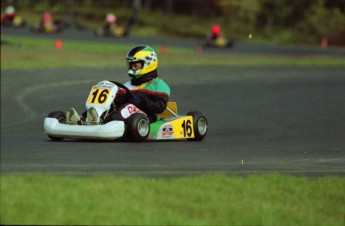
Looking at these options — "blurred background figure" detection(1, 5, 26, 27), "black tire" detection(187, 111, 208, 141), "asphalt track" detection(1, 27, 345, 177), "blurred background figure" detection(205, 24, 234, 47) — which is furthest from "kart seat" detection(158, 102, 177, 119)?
"blurred background figure" detection(1, 5, 26, 27)

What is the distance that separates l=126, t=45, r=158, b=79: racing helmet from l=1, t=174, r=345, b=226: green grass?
180 inches

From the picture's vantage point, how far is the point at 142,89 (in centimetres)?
1377

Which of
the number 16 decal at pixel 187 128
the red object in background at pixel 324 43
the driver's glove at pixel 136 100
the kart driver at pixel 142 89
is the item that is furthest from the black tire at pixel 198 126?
the red object in background at pixel 324 43

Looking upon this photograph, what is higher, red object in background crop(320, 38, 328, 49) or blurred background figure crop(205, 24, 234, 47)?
blurred background figure crop(205, 24, 234, 47)

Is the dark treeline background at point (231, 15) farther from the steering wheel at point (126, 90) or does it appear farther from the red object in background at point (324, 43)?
the steering wheel at point (126, 90)

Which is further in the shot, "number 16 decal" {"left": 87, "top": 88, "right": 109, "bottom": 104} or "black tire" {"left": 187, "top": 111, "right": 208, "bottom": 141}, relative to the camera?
"black tire" {"left": 187, "top": 111, "right": 208, "bottom": 141}

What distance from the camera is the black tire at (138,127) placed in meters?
13.0

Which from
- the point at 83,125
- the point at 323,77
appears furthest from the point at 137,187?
the point at 323,77

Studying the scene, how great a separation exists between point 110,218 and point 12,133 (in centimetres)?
1031

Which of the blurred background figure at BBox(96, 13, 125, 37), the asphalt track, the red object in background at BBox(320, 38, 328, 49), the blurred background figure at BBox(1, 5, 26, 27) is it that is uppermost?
the asphalt track

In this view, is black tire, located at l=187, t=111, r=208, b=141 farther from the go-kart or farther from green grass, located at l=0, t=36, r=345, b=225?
green grass, located at l=0, t=36, r=345, b=225

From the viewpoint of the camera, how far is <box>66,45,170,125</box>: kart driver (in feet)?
43.9

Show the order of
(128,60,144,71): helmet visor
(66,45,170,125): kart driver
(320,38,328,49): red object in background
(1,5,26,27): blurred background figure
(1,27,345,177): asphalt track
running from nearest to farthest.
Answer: (1,27,345,177): asphalt track
(66,45,170,125): kart driver
(128,60,144,71): helmet visor
(320,38,328,49): red object in background
(1,5,26,27): blurred background figure

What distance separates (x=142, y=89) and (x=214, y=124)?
4534 millimetres
